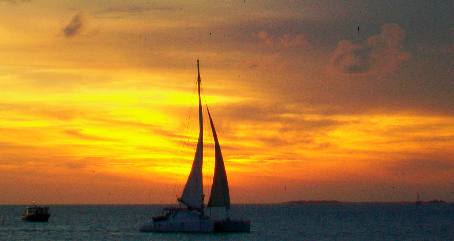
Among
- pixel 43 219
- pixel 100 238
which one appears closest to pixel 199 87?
pixel 100 238

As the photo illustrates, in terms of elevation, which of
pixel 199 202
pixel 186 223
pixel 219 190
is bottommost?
pixel 186 223

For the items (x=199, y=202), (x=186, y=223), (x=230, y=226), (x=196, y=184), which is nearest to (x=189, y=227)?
(x=186, y=223)

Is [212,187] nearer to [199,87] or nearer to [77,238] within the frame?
[199,87]

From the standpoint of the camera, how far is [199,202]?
9862cm

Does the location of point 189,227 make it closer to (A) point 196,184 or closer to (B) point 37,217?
(A) point 196,184

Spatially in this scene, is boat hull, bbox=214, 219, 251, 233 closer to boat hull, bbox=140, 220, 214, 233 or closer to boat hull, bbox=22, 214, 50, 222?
boat hull, bbox=140, 220, 214, 233

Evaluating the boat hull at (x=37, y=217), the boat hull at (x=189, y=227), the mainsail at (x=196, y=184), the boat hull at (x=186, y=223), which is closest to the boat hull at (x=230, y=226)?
the boat hull at (x=189, y=227)

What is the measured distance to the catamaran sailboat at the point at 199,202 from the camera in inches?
3907

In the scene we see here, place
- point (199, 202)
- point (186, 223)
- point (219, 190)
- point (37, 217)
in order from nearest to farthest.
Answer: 1. point (199, 202)
2. point (186, 223)
3. point (219, 190)
4. point (37, 217)

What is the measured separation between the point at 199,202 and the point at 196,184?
2314 millimetres

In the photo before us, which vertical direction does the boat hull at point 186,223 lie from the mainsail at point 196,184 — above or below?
below

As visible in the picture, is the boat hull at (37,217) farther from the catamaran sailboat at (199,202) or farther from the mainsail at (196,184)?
the mainsail at (196,184)

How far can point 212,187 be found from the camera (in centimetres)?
10169

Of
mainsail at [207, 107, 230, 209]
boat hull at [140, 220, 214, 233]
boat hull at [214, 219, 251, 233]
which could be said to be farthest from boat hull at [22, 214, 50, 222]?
mainsail at [207, 107, 230, 209]
